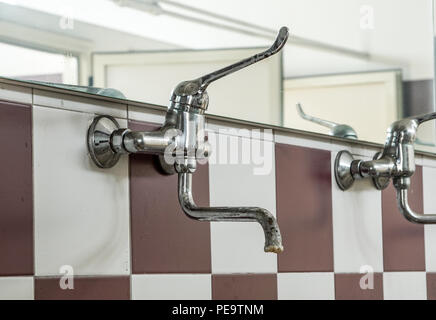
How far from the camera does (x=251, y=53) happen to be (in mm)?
898

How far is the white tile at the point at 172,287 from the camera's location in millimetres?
768

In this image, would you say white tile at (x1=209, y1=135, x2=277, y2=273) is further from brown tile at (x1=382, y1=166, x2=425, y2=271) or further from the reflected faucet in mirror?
brown tile at (x1=382, y1=166, x2=425, y2=271)

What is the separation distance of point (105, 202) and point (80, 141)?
0.21ft

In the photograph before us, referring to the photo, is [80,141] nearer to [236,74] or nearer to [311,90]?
[236,74]

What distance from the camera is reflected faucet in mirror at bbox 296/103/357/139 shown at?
38.7 inches

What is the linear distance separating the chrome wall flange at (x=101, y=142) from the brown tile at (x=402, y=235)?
0.51 m

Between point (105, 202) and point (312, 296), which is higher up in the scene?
point (105, 202)

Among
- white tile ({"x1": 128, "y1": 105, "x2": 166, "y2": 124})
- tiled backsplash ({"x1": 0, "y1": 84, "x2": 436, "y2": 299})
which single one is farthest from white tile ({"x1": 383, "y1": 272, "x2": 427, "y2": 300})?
white tile ({"x1": 128, "y1": 105, "x2": 166, "y2": 124})

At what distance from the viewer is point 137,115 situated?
0.78 metres

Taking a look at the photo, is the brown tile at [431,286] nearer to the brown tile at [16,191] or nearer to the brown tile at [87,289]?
the brown tile at [87,289]

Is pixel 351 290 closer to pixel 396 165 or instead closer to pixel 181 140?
pixel 396 165

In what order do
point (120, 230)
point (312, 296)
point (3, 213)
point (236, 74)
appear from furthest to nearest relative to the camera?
point (312, 296)
point (236, 74)
point (120, 230)
point (3, 213)

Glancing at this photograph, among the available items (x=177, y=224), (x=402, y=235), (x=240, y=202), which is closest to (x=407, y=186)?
(x=402, y=235)
